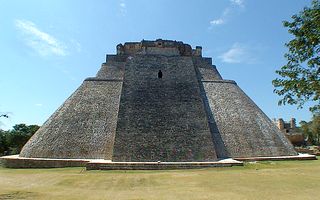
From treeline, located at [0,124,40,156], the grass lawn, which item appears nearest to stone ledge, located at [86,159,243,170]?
the grass lawn

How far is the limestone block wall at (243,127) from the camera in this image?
→ 16.3 meters

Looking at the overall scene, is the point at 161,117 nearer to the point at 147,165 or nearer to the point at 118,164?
the point at 147,165

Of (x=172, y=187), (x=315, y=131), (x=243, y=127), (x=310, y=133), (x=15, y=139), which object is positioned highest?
(x=310, y=133)

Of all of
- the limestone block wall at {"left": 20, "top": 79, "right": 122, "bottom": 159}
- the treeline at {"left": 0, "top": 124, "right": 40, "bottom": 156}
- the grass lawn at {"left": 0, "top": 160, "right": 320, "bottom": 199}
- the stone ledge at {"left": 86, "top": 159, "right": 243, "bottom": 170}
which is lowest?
the grass lawn at {"left": 0, "top": 160, "right": 320, "bottom": 199}

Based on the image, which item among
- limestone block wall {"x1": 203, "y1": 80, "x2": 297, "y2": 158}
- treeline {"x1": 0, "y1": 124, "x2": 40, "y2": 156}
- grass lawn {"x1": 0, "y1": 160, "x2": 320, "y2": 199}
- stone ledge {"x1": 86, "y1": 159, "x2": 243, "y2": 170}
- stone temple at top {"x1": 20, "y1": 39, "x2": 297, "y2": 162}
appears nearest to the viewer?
grass lawn {"x1": 0, "y1": 160, "x2": 320, "y2": 199}

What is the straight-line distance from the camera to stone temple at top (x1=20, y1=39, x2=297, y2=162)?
15062mm

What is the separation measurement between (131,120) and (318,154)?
49.0 feet

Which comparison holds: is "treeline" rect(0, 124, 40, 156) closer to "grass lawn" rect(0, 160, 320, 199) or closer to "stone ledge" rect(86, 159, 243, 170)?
"stone ledge" rect(86, 159, 243, 170)

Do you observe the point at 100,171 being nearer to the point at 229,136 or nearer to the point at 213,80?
the point at 229,136

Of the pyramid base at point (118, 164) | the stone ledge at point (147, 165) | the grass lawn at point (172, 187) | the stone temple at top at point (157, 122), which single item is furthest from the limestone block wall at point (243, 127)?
the grass lawn at point (172, 187)

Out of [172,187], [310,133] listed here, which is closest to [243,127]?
[172,187]

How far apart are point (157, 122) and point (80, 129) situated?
3.96 meters

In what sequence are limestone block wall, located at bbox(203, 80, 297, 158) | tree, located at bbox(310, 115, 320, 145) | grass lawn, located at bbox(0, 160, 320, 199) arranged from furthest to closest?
tree, located at bbox(310, 115, 320, 145) → limestone block wall, located at bbox(203, 80, 297, 158) → grass lawn, located at bbox(0, 160, 320, 199)

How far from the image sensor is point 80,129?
1623 cm
